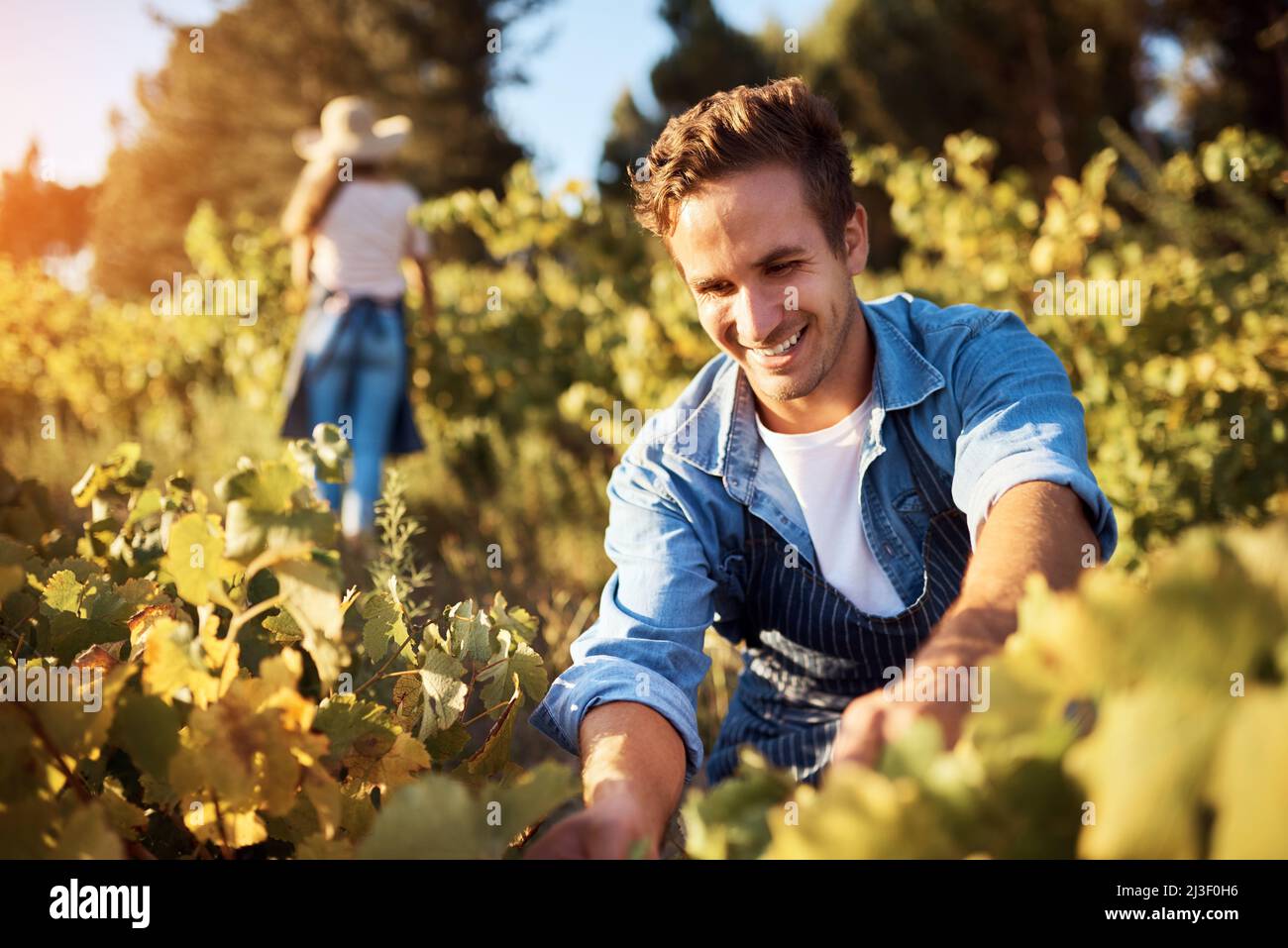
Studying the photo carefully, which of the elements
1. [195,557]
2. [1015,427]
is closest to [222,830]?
[195,557]

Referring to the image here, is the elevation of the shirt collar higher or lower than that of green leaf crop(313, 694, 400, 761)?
higher

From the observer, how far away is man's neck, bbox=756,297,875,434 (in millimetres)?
1884

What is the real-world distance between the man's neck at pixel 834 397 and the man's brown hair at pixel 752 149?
191mm

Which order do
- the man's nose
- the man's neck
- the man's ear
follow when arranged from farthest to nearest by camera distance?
the man's ear < the man's neck < the man's nose

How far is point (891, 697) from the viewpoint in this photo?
80 cm

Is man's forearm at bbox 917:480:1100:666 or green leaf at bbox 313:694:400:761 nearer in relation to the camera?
green leaf at bbox 313:694:400:761

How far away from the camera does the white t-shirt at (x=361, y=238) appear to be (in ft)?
16.0

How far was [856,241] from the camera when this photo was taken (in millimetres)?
2051

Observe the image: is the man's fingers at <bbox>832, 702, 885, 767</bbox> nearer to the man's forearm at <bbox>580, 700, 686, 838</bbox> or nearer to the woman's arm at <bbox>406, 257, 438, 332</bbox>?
the man's forearm at <bbox>580, 700, 686, 838</bbox>

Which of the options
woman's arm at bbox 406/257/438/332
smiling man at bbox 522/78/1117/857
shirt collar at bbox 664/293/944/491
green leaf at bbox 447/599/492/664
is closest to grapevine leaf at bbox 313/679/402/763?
green leaf at bbox 447/599/492/664

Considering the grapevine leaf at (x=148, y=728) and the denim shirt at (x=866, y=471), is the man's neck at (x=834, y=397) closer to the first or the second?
the denim shirt at (x=866, y=471)

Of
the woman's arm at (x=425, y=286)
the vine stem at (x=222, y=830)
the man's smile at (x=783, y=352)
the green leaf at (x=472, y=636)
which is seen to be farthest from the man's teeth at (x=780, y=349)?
the woman's arm at (x=425, y=286)

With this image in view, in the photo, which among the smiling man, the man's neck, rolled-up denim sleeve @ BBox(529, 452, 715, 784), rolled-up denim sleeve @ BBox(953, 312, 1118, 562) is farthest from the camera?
the man's neck
